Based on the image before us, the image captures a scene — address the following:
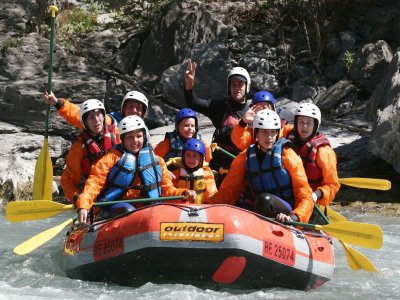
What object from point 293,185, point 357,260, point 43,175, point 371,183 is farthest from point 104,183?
point 371,183

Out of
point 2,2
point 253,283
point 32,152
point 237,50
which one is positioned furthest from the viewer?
point 237,50

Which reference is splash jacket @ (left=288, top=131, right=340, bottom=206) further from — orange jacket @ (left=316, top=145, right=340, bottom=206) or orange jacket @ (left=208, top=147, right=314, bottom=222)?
orange jacket @ (left=208, top=147, right=314, bottom=222)

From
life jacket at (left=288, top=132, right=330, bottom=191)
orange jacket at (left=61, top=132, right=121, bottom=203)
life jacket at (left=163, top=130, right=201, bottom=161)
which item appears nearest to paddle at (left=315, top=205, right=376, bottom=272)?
life jacket at (left=288, top=132, right=330, bottom=191)

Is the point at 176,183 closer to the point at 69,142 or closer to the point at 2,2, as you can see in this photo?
the point at 69,142

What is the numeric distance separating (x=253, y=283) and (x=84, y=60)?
8240 millimetres

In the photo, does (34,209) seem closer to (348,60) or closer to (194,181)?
(194,181)

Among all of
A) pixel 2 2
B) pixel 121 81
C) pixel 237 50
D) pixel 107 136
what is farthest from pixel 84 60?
pixel 107 136

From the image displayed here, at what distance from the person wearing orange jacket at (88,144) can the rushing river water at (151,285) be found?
2.26 ft

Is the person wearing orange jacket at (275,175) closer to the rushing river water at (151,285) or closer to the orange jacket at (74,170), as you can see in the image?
the rushing river water at (151,285)

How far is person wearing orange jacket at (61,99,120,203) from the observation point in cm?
700

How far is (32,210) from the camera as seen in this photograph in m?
6.63

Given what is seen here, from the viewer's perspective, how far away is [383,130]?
9.74 meters

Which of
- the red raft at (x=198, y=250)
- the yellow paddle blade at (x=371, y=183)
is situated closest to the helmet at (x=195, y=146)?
the red raft at (x=198, y=250)

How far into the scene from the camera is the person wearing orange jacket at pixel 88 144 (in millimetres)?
7000
